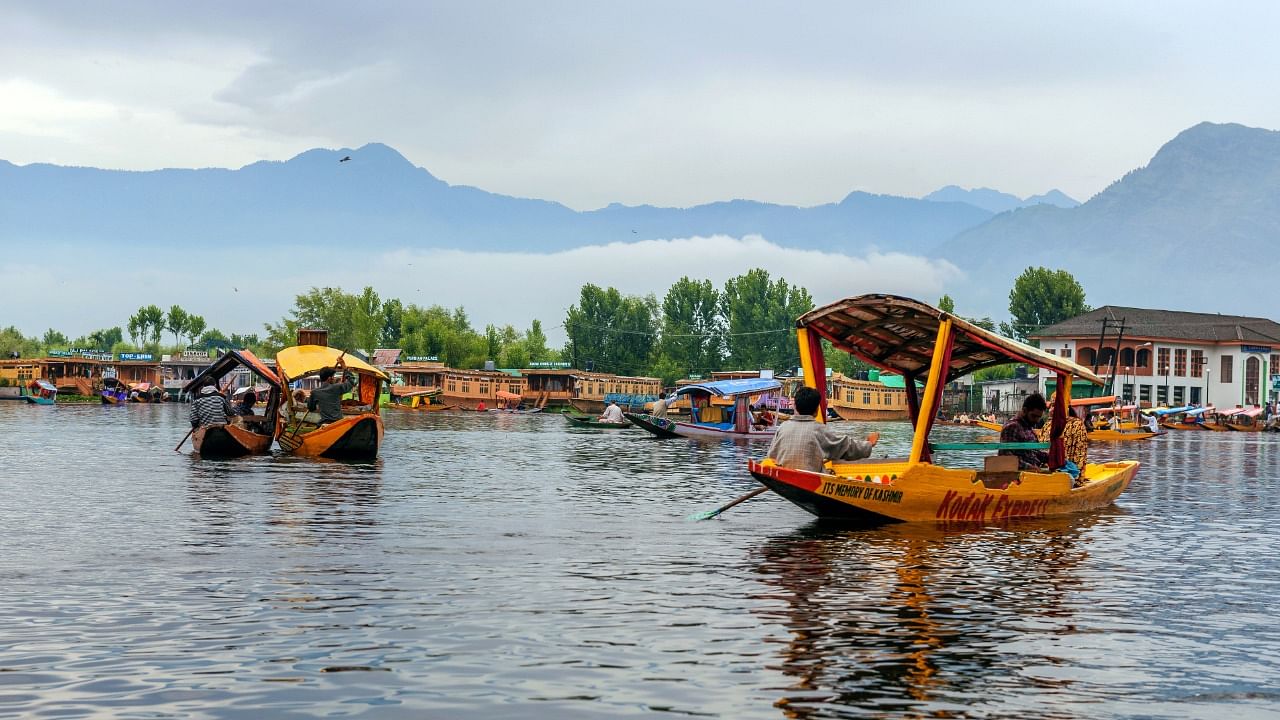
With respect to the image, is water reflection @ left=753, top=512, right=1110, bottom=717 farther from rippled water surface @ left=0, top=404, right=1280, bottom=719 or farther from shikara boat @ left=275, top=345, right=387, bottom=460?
shikara boat @ left=275, top=345, right=387, bottom=460

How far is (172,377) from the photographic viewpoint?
128125mm

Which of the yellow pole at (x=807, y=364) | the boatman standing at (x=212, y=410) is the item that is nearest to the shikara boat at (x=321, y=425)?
the boatman standing at (x=212, y=410)

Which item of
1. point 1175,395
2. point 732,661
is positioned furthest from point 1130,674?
point 1175,395

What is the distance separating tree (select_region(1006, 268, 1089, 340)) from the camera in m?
127

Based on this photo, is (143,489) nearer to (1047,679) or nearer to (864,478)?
(864,478)

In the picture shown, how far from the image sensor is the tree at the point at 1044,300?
127 m

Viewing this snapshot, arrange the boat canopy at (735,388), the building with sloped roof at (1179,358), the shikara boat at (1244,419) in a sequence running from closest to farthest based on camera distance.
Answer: the boat canopy at (735,388) → the shikara boat at (1244,419) → the building with sloped roof at (1179,358)

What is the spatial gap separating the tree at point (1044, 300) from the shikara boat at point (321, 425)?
345 ft

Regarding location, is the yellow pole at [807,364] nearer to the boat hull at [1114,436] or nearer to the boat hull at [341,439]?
the boat hull at [341,439]

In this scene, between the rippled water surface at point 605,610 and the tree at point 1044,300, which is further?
the tree at point 1044,300

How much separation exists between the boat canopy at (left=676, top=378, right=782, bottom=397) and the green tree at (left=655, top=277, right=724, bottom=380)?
3151 inches

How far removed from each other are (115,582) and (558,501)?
406 inches

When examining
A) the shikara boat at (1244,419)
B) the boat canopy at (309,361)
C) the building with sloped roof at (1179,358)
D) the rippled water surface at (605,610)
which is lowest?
the rippled water surface at (605,610)

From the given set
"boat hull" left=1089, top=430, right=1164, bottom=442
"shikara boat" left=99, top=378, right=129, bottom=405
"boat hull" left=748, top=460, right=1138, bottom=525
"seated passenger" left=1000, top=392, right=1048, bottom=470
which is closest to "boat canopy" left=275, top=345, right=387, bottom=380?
"boat hull" left=748, top=460, right=1138, bottom=525
